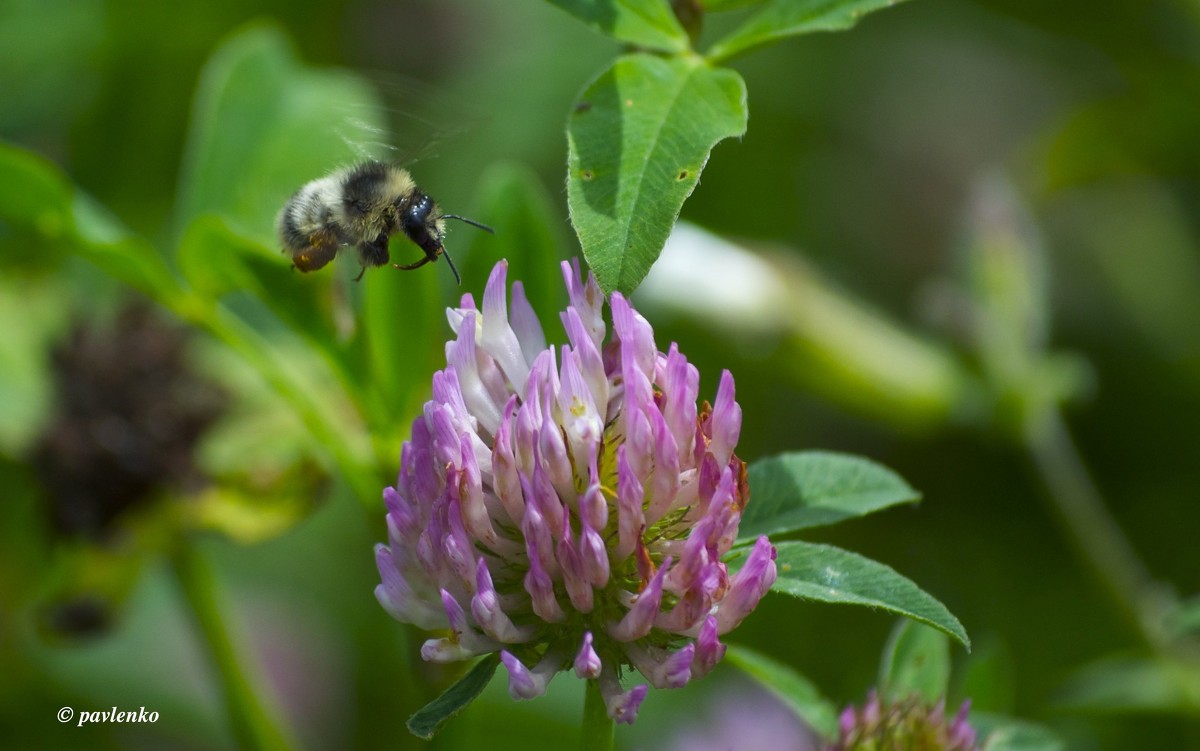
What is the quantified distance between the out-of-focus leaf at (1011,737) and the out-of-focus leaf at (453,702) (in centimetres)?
59

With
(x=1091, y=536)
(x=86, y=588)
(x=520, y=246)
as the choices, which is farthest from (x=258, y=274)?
(x=1091, y=536)

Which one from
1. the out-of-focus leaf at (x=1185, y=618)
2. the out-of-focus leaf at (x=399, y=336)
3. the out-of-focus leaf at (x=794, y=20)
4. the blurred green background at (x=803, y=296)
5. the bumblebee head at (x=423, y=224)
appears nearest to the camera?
the out-of-focus leaf at (x=794, y=20)

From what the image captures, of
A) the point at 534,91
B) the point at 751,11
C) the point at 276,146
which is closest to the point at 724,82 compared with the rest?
the point at 276,146

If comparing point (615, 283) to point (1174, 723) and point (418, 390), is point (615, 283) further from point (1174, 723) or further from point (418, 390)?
point (1174, 723)

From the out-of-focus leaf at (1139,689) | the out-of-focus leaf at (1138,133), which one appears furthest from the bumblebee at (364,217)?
the out-of-focus leaf at (1138,133)

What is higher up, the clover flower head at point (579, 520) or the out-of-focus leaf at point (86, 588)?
the clover flower head at point (579, 520)

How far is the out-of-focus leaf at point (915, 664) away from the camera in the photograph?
1576 millimetres

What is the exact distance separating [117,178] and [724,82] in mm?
3204

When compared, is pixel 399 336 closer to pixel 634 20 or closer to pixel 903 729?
pixel 634 20

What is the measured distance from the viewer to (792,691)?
5.15 feet

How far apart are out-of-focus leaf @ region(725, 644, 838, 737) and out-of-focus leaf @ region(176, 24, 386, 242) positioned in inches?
46.3

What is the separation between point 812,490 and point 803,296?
1.84m

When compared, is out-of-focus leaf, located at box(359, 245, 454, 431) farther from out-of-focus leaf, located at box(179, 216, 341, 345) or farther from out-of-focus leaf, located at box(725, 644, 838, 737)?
out-of-focus leaf, located at box(725, 644, 838, 737)

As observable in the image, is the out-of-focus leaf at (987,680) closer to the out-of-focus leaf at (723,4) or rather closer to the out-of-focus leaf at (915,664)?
the out-of-focus leaf at (915,664)
